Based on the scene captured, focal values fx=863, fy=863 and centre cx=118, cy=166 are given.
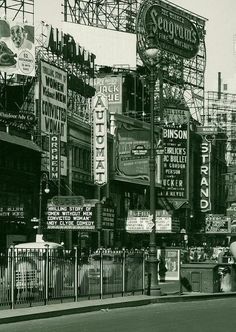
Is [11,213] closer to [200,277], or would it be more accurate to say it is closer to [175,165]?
[200,277]

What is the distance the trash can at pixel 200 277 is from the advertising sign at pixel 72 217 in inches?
656

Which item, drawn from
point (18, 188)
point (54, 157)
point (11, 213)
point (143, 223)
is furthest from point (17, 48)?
point (143, 223)

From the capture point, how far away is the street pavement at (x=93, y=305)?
21987 mm

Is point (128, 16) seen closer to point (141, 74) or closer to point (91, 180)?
point (141, 74)

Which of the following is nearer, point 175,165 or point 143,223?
point 143,223

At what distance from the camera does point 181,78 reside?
322 ft

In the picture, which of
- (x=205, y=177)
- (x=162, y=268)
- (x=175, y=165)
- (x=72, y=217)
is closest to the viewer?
(x=162, y=268)

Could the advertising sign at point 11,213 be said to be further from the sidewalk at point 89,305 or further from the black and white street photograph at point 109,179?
the sidewalk at point 89,305

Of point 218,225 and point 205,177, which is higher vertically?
point 205,177

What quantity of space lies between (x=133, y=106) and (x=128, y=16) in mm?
10108

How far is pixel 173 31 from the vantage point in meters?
95.2

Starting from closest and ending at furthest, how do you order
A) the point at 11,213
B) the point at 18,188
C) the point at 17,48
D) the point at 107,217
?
the point at 107,217 → the point at 11,213 → the point at 18,188 → the point at 17,48

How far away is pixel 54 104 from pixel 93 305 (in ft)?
137

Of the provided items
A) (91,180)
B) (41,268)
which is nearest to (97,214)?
(91,180)
